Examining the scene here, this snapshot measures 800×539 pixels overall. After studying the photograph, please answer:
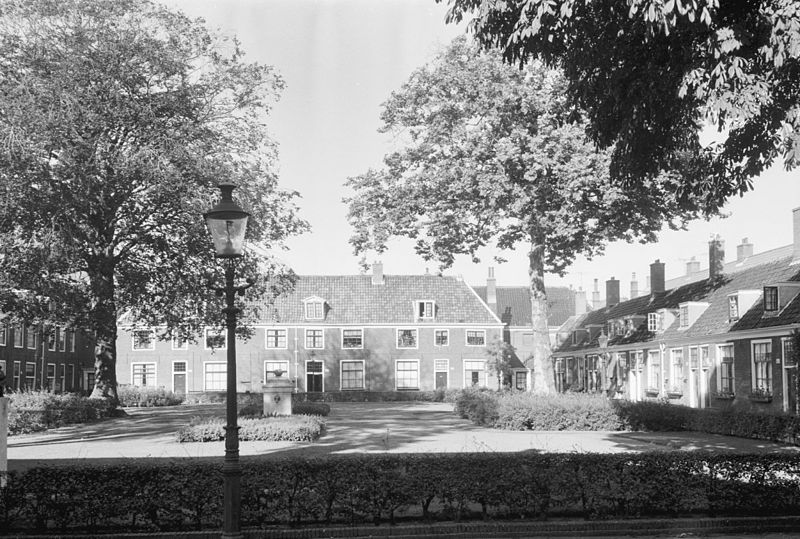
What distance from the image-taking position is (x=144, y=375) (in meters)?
67.3

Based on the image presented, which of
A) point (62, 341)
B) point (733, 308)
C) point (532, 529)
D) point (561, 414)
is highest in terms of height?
point (733, 308)

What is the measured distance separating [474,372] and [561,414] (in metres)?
37.8

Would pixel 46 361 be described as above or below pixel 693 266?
below

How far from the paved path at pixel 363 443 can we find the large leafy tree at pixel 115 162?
6.13 m

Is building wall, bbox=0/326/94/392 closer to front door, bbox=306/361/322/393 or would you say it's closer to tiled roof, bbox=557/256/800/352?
front door, bbox=306/361/322/393

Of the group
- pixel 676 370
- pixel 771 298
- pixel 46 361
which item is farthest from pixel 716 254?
pixel 46 361

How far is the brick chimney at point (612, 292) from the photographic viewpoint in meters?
58.6

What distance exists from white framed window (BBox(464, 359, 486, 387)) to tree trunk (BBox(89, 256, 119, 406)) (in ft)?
112

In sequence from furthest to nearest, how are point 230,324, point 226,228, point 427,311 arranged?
point 427,311, point 226,228, point 230,324

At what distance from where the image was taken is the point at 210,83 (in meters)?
A: 35.2

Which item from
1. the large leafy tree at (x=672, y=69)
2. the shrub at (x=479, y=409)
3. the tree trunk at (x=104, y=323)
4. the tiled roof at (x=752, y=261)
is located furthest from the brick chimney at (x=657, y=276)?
the large leafy tree at (x=672, y=69)

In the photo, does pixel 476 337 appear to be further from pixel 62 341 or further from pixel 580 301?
pixel 62 341

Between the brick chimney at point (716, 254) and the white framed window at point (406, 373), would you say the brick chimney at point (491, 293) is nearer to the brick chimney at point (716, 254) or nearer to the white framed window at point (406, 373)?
the white framed window at point (406, 373)

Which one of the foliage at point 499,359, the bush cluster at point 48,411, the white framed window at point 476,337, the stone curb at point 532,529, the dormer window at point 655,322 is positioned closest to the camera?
the stone curb at point 532,529
